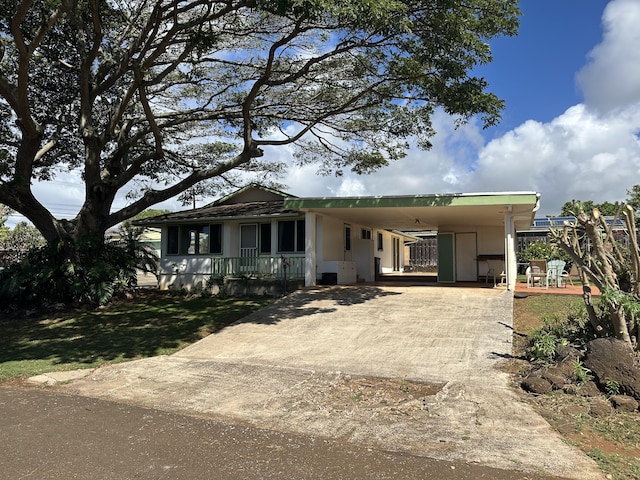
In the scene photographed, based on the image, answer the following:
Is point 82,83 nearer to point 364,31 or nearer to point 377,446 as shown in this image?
point 364,31

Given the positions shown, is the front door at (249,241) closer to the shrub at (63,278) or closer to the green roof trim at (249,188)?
the green roof trim at (249,188)

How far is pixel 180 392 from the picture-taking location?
22.5 ft

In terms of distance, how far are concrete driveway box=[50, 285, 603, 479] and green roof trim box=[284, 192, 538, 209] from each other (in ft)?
9.18

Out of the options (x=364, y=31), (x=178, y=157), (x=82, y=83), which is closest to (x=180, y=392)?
(x=364, y=31)

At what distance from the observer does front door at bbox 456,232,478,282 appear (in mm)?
20031

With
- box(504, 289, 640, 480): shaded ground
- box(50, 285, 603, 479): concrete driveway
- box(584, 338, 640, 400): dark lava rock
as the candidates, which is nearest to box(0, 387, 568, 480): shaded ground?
box(50, 285, 603, 479): concrete driveway

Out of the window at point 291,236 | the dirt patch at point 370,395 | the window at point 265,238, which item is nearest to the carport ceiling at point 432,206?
the window at point 291,236

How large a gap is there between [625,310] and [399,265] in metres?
23.0

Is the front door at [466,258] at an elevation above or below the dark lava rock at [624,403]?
above

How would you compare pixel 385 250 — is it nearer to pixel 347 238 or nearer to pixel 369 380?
pixel 347 238

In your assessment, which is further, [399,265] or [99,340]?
[399,265]

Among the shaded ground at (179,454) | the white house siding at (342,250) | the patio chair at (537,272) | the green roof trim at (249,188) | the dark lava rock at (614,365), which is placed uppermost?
the green roof trim at (249,188)

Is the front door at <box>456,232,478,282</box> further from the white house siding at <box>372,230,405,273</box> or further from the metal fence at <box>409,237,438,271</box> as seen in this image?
the metal fence at <box>409,237,438,271</box>

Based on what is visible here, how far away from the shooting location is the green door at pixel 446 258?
65.2ft
